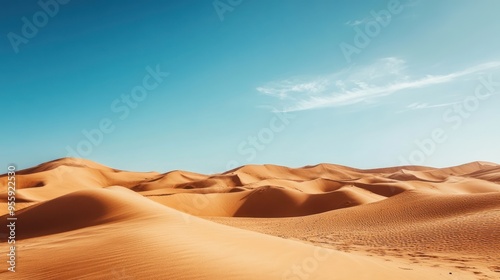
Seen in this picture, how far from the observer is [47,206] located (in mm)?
14914

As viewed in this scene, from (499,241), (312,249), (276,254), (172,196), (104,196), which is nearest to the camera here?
(276,254)

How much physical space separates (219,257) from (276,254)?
61.8 inches

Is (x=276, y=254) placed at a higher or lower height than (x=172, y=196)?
lower

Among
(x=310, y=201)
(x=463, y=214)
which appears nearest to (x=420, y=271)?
(x=463, y=214)

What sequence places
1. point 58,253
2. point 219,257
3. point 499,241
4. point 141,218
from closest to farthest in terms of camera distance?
point 219,257 < point 58,253 < point 141,218 < point 499,241

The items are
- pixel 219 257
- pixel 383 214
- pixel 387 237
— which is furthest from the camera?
pixel 383 214

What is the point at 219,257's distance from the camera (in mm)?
5898

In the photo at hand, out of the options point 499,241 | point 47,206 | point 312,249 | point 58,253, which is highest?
point 47,206

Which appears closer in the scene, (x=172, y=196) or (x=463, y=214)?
(x=463, y=214)

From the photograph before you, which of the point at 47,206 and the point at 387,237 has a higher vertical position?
the point at 47,206

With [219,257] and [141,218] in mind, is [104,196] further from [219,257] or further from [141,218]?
[219,257]

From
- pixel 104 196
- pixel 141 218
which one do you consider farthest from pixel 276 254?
pixel 104 196

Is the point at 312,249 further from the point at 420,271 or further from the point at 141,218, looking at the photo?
the point at 141,218

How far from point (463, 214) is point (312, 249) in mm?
14341
